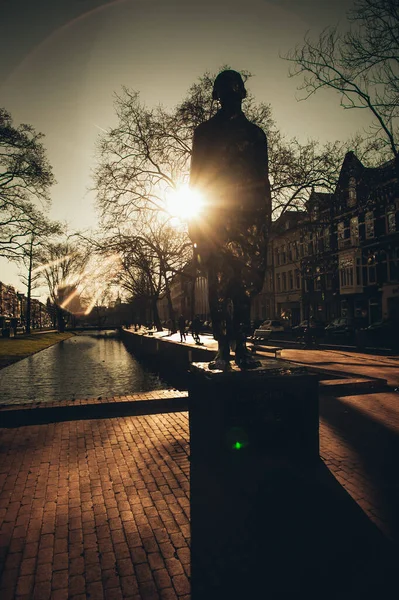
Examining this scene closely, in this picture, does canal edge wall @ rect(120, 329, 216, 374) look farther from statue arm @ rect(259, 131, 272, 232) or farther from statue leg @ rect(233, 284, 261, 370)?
statue arm @ rect(259, 131, 272, 232)

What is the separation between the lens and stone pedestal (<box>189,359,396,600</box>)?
2.48 metres

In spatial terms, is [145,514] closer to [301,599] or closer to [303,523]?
[303,523]

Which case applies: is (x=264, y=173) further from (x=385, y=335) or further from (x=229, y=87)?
(x=385, y=335)

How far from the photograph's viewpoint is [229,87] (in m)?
4.94

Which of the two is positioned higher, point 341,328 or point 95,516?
point 341,328

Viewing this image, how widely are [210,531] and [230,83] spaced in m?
4.63

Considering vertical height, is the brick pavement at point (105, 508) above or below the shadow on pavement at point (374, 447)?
below

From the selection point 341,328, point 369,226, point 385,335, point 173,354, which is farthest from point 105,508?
point 369,226

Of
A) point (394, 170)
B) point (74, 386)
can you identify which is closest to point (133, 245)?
point (74, 386)

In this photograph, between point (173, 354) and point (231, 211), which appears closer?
point (231, 211)

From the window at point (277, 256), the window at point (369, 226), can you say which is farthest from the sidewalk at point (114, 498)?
the window at point (277, 256)

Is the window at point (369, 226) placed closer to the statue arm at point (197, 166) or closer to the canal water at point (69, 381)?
the canal water at point (69, 381)

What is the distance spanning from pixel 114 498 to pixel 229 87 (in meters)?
4.55

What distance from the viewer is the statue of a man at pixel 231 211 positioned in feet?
15.9
